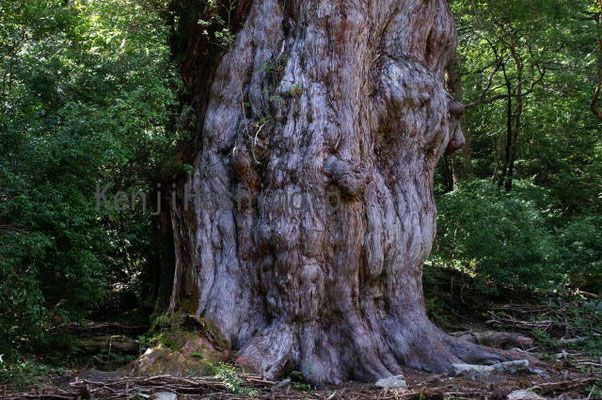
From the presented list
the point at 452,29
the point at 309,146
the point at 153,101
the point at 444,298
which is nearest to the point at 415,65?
the point at 452,29

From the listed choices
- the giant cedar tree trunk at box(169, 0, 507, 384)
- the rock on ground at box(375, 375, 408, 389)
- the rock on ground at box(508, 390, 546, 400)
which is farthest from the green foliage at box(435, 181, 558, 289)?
the rock on ground at box(508, 390, 546, 400)

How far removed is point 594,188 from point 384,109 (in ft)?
33.1

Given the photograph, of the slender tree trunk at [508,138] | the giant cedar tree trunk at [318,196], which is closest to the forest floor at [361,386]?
the giant cedar tree trunk at [318,196]

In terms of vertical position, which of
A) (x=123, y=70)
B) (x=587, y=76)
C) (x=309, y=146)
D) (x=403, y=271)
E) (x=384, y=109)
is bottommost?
(x=403, y=271)

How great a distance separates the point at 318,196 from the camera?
6.02 metres

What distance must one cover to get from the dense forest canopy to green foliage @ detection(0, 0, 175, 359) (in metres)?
0.02

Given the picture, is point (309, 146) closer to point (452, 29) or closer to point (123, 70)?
point (123, 70)

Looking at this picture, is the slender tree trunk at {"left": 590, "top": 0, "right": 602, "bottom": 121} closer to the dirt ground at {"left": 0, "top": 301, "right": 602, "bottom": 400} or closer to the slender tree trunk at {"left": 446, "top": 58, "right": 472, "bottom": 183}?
the slender tree trunk at {"left": 446, "top": 58, "right": 472, "bottom": 183}

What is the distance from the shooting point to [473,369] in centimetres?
576

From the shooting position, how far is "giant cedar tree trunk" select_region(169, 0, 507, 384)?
595 centimetres

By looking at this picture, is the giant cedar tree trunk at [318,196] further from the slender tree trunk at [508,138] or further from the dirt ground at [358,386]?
the slender tree trunk at [508,138]

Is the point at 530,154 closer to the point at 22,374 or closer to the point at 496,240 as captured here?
the point at 496,240

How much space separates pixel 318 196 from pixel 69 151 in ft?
8.78

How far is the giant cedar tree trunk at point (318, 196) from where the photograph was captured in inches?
234
